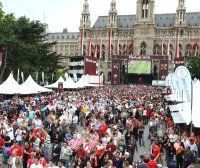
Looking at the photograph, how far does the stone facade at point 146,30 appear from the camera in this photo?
140 metres

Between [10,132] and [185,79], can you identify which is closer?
[10,132]

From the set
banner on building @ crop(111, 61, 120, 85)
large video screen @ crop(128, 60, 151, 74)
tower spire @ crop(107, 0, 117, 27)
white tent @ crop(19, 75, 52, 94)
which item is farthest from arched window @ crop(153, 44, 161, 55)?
white tent @ crop(19, 75, 52, 94)

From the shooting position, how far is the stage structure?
386ft

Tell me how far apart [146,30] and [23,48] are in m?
87.0

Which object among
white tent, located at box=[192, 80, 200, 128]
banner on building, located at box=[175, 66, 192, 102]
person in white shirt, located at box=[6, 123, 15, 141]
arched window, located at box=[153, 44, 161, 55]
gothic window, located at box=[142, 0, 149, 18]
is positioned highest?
gothic window, located at box=[142, 0, 149, 18]

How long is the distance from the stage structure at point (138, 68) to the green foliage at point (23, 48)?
4253 cm

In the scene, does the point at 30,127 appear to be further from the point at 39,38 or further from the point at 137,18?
the point at 137,18

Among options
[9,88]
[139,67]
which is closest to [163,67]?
[139,67]

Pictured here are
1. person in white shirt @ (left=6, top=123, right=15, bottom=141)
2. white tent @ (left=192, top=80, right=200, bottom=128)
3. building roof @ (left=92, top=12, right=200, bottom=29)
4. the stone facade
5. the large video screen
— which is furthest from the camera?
building roof @ (left=92, top=12, right=200, bottom=29)

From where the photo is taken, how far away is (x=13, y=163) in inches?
587

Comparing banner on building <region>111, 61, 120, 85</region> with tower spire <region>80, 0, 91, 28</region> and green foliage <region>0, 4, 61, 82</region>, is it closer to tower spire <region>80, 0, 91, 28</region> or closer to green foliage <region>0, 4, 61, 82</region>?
tower spire <region>80, 0, 91, 28</region>

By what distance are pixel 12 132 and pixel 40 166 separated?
5.69 metres

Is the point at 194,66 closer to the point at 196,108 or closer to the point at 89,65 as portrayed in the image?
the point at 89,65

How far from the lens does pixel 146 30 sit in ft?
466
